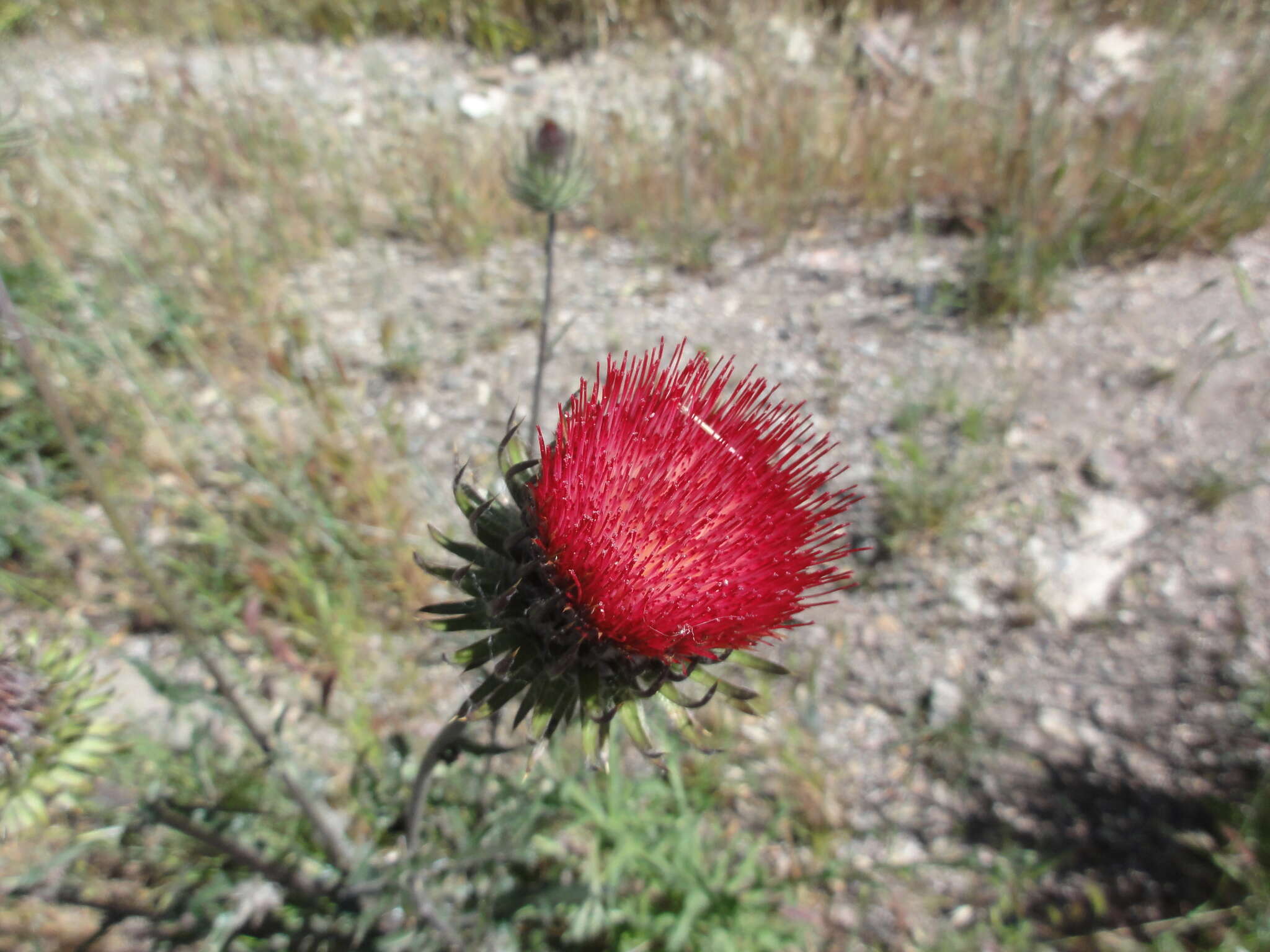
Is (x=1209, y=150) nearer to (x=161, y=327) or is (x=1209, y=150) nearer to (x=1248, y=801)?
(x=1248, y=801)

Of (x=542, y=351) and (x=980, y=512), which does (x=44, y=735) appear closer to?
(x=542, y=351)

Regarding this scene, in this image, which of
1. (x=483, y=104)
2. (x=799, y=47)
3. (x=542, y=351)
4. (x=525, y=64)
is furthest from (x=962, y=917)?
(x=525, y=64)

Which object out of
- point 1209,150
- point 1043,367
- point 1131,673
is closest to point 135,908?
point 1131,673

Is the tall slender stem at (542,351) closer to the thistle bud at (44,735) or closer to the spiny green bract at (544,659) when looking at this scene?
the spiny green bract at (544,659)

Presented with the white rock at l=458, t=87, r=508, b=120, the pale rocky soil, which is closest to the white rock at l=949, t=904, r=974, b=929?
the pale rocky soil

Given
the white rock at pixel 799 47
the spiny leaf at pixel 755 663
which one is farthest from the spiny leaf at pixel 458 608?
the white rock at pixel 799 47

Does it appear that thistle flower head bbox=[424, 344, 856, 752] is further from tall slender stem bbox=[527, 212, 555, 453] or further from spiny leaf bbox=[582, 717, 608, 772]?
tall slender stem bbox=[527, 212, 555, 453]
